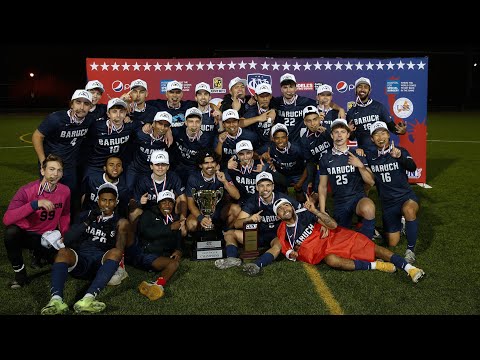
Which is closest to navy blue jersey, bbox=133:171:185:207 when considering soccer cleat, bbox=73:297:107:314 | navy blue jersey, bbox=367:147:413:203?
soccer cleat, bbox=73:297:107:314

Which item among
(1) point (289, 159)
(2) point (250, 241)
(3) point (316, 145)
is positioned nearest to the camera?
(2) point (250, 241)

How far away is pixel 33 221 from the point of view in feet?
20.6

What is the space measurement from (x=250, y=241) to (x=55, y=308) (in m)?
2.95

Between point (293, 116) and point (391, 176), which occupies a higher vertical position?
point (293, 116)

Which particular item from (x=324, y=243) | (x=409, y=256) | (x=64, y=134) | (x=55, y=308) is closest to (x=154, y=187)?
(x=64, y=134)

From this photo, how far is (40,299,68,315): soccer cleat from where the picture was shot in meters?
5.23

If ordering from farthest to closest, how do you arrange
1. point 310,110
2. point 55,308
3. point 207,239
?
1. point 310,110
2. point 207,239
3. point 55,308

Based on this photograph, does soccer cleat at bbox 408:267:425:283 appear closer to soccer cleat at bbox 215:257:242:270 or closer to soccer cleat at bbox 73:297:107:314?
soccer cleat at bbox 215:257:242:270

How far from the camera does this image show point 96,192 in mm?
7250

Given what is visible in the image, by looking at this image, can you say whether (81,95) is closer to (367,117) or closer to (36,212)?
(36,212)

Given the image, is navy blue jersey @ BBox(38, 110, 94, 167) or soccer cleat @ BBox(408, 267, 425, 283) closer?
soccer cleat @ BBox(408, 267, 425, 283)

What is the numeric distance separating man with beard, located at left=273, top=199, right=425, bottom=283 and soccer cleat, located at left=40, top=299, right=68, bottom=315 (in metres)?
3.18
